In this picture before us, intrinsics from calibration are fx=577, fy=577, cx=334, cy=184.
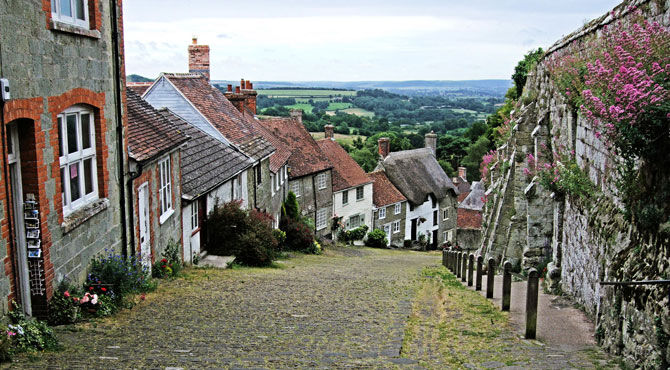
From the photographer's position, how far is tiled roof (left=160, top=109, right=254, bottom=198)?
1725 centimetres

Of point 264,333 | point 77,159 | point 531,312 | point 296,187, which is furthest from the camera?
point 296,187

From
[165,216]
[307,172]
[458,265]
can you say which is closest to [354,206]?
[307,172]

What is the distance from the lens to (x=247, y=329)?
8672mm

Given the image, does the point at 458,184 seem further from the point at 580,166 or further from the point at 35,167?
the point at 35,167

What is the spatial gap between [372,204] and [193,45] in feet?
63.9

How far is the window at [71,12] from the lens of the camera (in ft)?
28.1

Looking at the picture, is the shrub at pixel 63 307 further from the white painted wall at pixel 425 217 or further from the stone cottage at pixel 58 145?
the white painted wall at pixel 425 217

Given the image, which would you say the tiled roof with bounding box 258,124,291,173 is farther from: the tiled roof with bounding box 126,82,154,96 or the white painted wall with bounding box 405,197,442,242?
the white painted wall with bounding box 405,197,442,242

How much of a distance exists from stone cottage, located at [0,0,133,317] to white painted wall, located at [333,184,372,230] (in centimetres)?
2747

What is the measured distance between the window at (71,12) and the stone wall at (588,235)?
332 inches

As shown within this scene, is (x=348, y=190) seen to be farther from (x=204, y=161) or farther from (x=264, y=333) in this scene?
(x=264, y=333)

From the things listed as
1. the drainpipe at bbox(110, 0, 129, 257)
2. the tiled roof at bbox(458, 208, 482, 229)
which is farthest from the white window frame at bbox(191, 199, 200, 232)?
the tiled roof at bbox(458, 208, 482, 229)

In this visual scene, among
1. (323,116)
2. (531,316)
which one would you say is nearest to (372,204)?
(531,316)

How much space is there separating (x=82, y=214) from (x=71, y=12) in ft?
10.6
